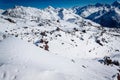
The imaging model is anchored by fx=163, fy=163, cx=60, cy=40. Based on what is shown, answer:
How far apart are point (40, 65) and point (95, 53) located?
38.9 meters

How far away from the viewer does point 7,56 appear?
13203 millimetres

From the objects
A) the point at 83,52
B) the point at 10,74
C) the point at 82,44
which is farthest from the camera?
the point at 82,44

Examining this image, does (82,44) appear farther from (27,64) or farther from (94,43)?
(27,64)

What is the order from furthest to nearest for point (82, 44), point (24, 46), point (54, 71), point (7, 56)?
point (82, 44) → point (24, 46) → point (7, 56) → point (54, 71)

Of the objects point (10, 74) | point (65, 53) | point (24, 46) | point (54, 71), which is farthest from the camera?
point (65, 53)

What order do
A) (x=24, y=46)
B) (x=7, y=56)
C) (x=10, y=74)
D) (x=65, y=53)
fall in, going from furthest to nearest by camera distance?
(x=65, y=53) → (x=24, y=46) → (x=7, y=56) → (x=10, y=74)

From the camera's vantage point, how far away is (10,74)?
1098cm

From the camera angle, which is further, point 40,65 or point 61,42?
point 61,42

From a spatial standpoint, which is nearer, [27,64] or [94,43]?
[27,64]

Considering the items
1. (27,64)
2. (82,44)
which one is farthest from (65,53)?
(27,64)

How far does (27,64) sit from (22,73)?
123cm

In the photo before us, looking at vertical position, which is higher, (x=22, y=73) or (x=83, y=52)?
(x=22, y=73)

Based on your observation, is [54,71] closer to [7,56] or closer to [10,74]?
[10,74]

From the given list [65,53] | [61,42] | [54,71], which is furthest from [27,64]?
[61,42]
